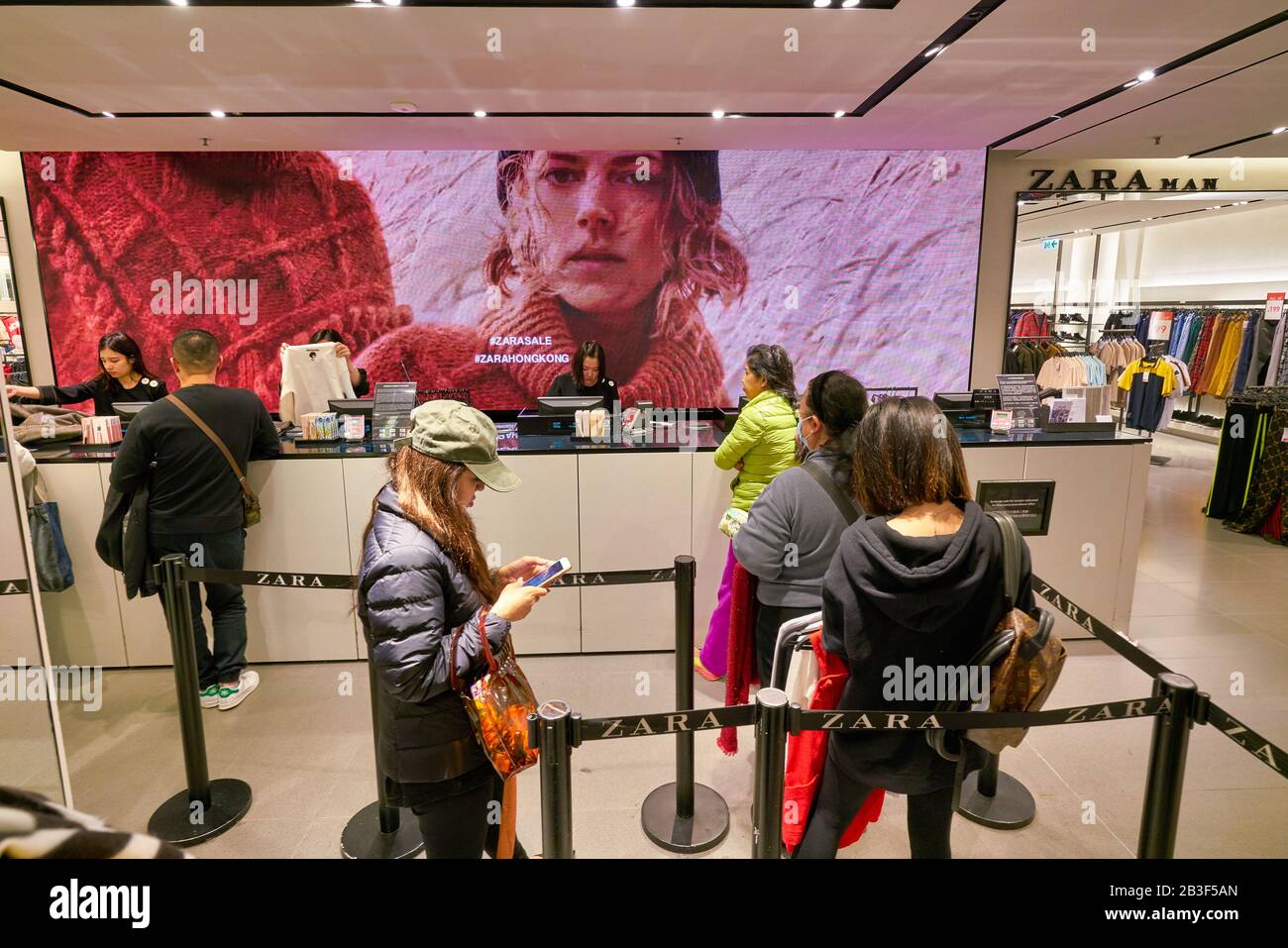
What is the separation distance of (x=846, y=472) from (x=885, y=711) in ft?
2.79

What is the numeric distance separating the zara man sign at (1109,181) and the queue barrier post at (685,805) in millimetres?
6132

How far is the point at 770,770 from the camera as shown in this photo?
1.83 meters

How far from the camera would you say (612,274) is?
673cm

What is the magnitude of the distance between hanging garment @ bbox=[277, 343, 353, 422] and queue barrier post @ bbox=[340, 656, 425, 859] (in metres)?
2.59

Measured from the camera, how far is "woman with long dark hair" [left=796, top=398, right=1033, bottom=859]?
5.56 feet

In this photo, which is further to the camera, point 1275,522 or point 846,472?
point 1275,522

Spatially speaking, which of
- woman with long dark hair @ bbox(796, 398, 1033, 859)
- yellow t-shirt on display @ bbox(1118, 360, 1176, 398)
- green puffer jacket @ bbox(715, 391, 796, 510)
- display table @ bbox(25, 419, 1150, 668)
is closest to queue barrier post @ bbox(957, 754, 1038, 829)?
woman with long dark hair @ bbox(796, 398, 1033, 859)

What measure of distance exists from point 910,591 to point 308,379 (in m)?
4.26

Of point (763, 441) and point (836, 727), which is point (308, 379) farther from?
point (836, 727)

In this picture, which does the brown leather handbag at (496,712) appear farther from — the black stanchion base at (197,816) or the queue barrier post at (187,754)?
the black stanchion base at (197,816)

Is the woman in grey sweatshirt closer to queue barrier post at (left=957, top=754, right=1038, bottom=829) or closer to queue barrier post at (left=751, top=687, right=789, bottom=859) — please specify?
queue barrier post at (left=751, top=687, right=789, bottom=859)

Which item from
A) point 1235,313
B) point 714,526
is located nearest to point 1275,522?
point 1235,313

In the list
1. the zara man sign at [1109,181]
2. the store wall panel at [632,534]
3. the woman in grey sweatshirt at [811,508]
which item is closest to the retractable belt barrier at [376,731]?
the woman in grey sweatshirt at [811,508]
